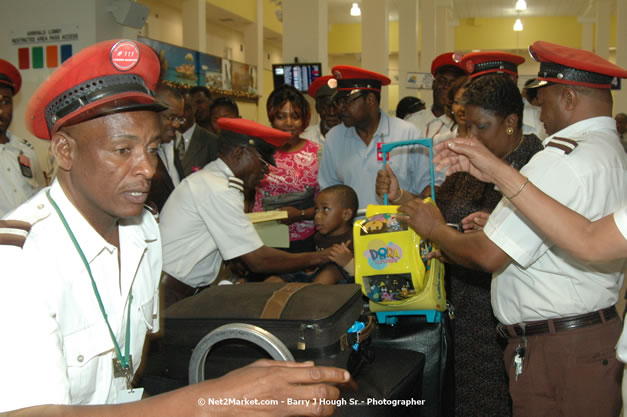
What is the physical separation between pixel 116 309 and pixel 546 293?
57.6 inches

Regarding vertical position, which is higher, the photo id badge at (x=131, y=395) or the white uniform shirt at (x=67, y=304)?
the white uniform shirt at (x=67, y=304)

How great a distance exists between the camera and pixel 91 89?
127 cm

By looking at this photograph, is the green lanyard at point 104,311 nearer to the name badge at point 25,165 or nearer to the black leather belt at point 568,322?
the black leather belt at point 568,322

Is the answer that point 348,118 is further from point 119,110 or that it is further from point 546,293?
point 119,110

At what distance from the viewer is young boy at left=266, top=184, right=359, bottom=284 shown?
3.14m

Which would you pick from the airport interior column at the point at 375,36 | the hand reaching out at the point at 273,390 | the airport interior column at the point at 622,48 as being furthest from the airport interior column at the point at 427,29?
the hand reaching out at the point at 273,390

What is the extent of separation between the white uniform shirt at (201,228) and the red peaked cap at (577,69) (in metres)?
1.55

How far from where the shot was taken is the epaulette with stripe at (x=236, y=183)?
281cm

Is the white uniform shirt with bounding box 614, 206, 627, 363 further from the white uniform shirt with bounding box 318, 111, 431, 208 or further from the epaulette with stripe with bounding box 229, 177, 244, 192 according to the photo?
the white uniform shirt with bounding box 318, 111, 431, 208

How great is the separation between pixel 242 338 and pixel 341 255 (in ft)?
5.86

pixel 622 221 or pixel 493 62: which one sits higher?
pixel 493 62

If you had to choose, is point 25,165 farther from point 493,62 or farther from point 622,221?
point 622,221

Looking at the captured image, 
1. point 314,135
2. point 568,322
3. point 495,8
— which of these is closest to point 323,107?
point 314,135

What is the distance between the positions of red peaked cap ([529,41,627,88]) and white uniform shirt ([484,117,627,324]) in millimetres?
150
